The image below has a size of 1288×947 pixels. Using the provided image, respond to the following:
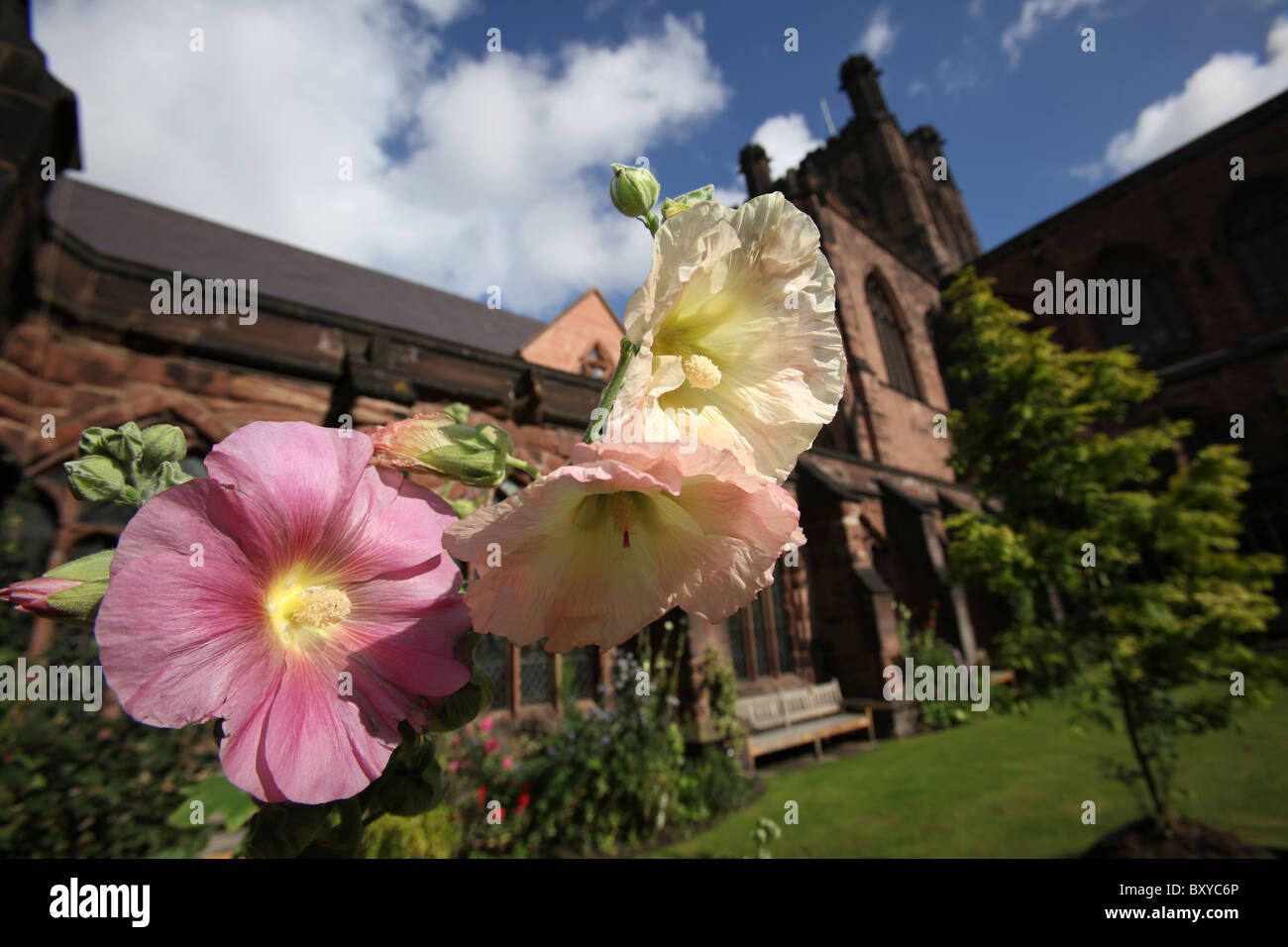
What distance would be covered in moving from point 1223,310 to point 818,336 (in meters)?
23.7

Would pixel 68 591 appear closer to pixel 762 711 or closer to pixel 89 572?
pixel 89 572

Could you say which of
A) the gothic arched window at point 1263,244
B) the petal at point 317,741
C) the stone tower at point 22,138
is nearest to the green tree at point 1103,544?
the petal at point 317,741

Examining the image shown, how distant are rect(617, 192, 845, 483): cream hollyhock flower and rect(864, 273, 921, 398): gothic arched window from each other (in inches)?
758

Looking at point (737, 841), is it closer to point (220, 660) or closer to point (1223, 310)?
point (220, 660)

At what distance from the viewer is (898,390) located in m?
17.6

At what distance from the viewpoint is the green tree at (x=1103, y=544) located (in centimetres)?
460

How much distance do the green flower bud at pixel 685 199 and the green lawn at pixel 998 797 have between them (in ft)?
16.8

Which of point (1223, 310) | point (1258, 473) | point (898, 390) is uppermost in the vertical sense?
point (1223, 310)

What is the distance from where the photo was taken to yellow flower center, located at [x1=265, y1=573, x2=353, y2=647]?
1.34 ft

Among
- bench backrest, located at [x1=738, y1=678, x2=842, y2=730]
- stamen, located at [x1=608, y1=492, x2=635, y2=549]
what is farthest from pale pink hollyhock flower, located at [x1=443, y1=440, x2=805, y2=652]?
bench backrest, located at [x1=738, y1=678, x2=842, y2=730]

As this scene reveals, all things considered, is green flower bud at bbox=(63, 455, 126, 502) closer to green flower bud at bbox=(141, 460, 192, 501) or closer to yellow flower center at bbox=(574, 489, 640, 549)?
green flower bud at bbox=(141, 460, 192, 501)

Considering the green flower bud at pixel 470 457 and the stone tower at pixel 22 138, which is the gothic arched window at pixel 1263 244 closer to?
the green flower bud at pixel 470 457
